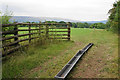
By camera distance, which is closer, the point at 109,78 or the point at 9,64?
the point at 109,78

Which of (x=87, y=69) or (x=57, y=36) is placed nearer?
(x=87, y=69)

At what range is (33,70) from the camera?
182 inches

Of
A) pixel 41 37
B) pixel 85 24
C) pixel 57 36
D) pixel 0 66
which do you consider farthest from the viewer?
pixel 85 24

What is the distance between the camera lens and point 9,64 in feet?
15.4

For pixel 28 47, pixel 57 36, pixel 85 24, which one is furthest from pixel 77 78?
pixel 85 24

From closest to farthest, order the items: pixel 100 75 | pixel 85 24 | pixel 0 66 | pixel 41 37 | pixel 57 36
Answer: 1. pixel 100 75
2. pixel 0 66
3. pixel 41 37
4. pixel 57 36
5. pixel 85 24

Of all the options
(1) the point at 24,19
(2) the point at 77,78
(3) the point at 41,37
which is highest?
(1) the point at 24,19

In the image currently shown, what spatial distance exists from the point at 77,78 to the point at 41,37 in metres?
5.18

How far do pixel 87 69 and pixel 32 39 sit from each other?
461cm

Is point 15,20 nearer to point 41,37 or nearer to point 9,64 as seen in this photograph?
point 41,37

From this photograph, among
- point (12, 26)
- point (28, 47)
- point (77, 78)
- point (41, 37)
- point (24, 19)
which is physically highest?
point (24, 19)

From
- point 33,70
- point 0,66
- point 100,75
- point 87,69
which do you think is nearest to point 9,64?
point 0,66

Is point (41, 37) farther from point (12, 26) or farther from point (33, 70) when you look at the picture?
point (33, 70)

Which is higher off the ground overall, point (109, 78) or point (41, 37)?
point (41, 37)
